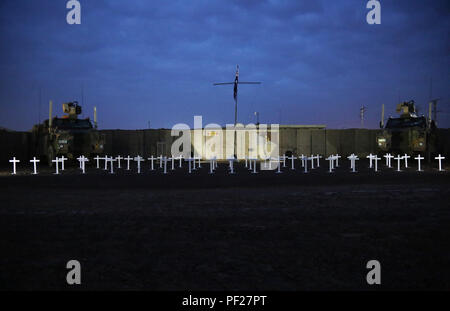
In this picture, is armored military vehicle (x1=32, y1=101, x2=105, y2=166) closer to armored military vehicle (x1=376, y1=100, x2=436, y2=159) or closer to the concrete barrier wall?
the concrete barrier wall

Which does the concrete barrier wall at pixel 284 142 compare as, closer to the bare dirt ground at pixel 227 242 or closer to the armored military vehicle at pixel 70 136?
the armored military vehicle at pixel 70 136

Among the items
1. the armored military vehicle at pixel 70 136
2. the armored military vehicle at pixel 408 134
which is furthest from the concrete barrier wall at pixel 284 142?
the armored military vehicle at pixel 408 134

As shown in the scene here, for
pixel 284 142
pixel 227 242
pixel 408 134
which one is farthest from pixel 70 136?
pixel 408 134

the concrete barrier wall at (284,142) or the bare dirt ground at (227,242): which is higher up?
the concrete barrier wall at (284,142)

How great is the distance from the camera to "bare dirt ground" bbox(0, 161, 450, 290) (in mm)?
3203

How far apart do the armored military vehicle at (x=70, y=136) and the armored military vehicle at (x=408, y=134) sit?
17.2 m

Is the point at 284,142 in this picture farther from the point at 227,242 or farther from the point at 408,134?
the point at 227,242

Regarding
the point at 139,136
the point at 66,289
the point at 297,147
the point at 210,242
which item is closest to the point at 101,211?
the point at 210,242

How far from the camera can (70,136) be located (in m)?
19.3

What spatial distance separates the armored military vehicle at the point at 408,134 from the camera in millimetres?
20984

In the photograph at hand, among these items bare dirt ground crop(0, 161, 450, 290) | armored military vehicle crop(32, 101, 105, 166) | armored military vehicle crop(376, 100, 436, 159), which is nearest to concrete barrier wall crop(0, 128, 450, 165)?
armored military vehicle crop(32, 101, 105, 166)
